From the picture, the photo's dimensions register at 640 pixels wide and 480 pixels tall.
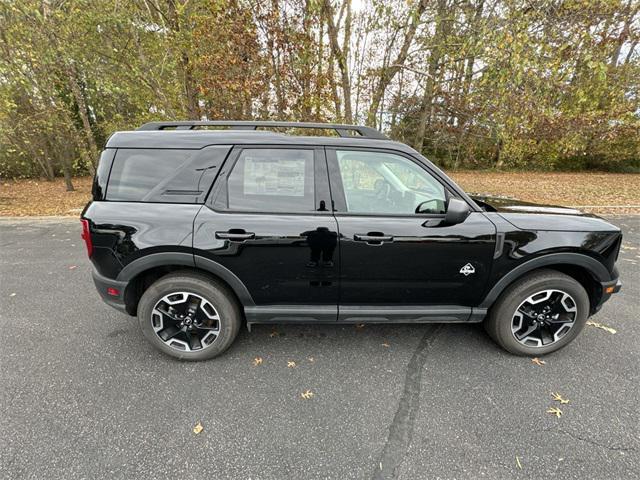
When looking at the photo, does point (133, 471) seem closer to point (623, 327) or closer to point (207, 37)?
point (623, 327)

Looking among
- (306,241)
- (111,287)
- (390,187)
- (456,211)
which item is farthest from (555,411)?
(111,287)

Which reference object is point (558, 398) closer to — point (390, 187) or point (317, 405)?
point (317, 405)

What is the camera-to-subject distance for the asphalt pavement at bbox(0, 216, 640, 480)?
165 cm

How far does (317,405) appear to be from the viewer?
203cm

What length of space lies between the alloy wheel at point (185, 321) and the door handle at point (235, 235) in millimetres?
567

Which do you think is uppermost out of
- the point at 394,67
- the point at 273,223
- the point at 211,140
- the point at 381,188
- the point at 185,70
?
the point at 394,67

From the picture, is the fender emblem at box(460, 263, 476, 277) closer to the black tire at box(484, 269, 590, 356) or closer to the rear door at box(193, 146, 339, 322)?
the black tire at box(484, 269, 590, 356)

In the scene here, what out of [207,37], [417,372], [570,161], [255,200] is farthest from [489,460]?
[570,161]

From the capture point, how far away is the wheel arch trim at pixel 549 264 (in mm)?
2293

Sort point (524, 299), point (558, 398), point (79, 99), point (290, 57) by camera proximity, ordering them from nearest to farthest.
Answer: point (558, 398) < point (524, 299) < point (290, 57) < point (79, 99)

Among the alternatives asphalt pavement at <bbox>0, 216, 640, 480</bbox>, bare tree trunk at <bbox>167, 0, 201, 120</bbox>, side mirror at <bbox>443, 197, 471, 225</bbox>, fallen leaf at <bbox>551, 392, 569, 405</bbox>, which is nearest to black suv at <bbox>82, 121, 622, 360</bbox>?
side mirror at <bbox>443, 197, 471, 225</bbox>

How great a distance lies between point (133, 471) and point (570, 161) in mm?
27667

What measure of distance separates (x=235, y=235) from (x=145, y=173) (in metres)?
0.87

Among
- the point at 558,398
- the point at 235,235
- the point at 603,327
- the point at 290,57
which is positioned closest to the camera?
the point at 558,398
